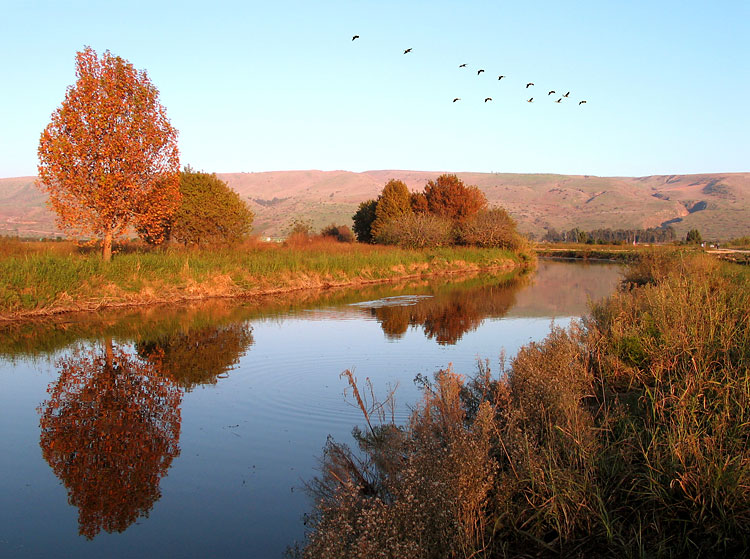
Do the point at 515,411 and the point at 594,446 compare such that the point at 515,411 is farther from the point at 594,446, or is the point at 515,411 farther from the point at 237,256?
the point at 237,256

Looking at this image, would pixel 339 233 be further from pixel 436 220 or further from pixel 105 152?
pixel 105 152

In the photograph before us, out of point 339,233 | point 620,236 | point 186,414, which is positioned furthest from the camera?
point 620,236

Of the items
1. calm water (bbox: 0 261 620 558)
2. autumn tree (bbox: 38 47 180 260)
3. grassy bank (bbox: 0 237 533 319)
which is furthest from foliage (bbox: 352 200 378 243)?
calm water (bbox: 0 261 620 558)

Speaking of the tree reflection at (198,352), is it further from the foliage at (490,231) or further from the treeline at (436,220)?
the foliage at (490,231)

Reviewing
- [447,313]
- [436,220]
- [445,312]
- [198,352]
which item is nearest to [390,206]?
[436,220]

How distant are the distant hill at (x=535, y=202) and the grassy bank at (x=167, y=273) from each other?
62.1 metres

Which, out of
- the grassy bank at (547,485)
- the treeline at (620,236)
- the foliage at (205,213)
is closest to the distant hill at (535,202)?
the treeline at (620,236)

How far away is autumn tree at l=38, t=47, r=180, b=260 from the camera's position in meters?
20.5

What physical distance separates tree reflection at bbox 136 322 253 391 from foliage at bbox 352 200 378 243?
4123cm

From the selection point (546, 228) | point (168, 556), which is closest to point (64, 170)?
point (168, 556)

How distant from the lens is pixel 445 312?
19.7 meters

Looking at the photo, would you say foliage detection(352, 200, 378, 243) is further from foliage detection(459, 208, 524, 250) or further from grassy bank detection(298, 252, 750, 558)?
grassy bank detection(298, 252, 750, 558)

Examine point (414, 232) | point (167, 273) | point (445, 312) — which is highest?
point (414, 232)

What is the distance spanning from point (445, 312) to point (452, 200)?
35.9 meters
